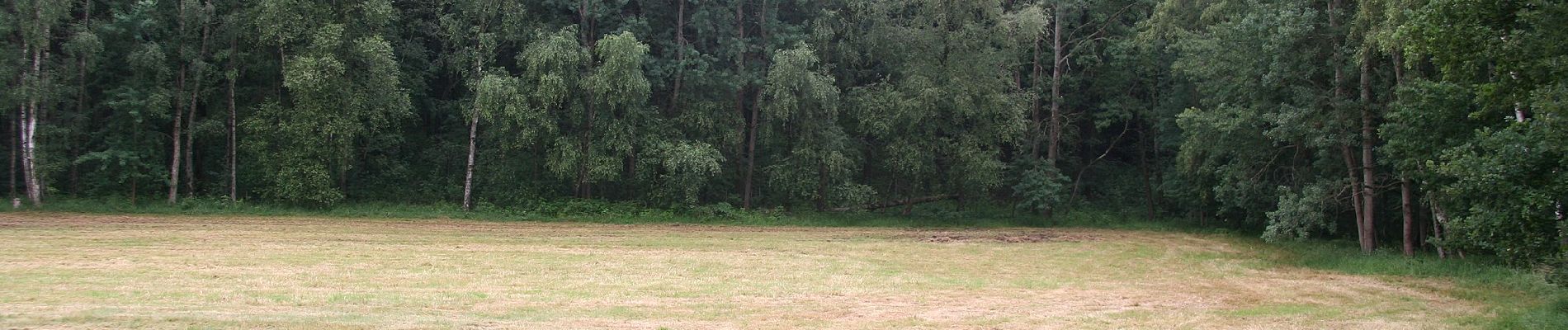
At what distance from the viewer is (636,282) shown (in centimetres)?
1472

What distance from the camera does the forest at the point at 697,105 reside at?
73.5 feet

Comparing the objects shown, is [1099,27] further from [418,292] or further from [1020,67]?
[418,292]

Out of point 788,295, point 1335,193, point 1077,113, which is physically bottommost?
point 788,295

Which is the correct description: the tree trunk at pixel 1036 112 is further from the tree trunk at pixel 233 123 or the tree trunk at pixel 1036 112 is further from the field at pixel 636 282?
the tree trunk at pixel 233 123

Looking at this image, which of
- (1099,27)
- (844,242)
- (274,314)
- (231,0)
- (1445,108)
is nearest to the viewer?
(274,314)

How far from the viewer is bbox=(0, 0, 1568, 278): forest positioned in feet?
73.5

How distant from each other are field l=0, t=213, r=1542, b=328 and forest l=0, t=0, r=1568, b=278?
3086mm

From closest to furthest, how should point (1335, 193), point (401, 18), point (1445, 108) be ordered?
point (1445, 108) < point (1335, 193) < point (401, 18)

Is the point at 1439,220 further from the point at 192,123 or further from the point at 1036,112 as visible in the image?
the point at 192,123

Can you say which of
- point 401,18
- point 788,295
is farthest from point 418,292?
point 401,18

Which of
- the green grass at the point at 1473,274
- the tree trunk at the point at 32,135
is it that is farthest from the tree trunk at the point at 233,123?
the green grass at the point at 1473,274

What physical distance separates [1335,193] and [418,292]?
1700cm

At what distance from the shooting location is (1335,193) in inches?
819

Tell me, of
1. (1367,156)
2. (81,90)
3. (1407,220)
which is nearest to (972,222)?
(1367,156)
